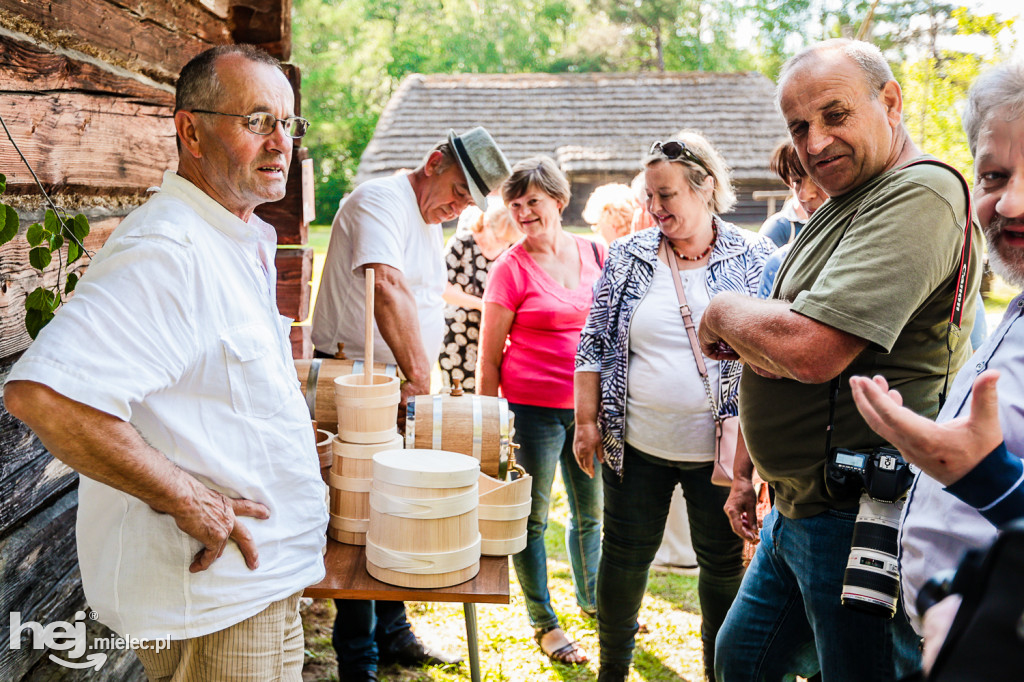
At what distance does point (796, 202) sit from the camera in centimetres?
360

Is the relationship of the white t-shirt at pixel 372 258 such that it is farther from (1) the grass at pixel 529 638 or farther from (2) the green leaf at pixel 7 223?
(1) the grass at pixel 529 638

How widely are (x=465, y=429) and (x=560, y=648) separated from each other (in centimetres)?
168

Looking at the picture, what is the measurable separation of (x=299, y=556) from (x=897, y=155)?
160cm

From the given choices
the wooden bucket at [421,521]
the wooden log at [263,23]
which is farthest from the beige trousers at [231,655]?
the wooden log at [263,23]

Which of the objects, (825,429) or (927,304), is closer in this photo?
(927,304)

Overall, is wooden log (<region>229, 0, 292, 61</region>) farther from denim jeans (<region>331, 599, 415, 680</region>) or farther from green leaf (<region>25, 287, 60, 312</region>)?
denim jeans (<region>331, 599, 415, 680</region>)

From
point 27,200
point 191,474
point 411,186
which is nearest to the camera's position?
point 191,474

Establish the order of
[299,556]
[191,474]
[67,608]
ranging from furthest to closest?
[67,608] < [299,556] < [191,474]

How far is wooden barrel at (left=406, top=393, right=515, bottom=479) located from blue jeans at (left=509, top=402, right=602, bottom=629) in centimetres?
111

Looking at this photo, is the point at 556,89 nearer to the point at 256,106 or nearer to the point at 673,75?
the point at 673,75

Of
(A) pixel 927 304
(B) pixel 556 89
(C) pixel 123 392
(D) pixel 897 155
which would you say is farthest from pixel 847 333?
(B) pixel 556 89

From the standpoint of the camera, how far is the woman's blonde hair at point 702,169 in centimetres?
270

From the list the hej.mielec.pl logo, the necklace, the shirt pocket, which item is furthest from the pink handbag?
the hej.mielec.pl logo

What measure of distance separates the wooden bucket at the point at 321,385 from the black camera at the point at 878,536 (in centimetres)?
129
